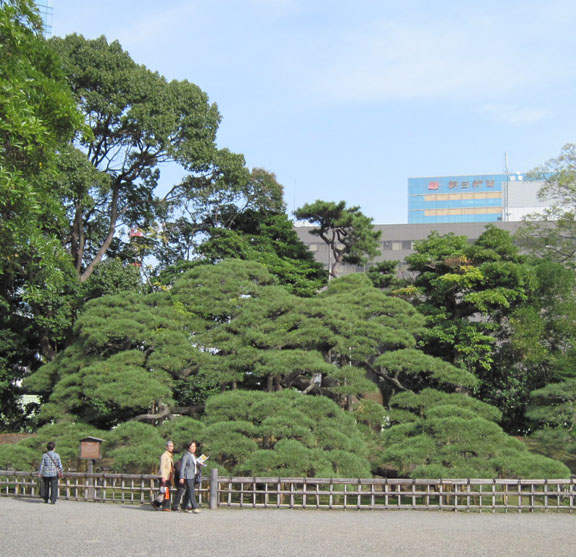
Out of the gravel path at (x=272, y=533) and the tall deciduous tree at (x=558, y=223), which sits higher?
the tall deciduous tree at (x=558, y=223)

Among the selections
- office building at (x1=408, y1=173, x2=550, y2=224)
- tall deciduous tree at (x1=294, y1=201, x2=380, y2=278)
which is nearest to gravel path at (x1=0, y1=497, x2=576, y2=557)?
tall deciduous tree at (x1=294, y1=201, x2=380, y2=278)

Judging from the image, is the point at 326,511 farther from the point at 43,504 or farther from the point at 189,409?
the point at 189,409

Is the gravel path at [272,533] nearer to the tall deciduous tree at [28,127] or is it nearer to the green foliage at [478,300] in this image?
the tall deciduous tree at [28,127]

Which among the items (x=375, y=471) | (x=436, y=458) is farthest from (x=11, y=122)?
(x=375, y=471)

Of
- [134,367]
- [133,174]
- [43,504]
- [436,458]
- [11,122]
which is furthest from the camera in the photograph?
[133,174]

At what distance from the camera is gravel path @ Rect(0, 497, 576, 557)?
698cm

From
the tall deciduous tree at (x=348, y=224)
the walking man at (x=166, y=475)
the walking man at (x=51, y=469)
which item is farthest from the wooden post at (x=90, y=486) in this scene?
the tall deciduous tree at (x=348, y=224)

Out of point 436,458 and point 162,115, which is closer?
point 436,458

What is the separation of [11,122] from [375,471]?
1056 centimetres

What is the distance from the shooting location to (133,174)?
72.7 ft

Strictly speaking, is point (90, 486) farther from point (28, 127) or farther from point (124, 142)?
point (124, 142)

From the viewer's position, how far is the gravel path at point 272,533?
6980 millimetres

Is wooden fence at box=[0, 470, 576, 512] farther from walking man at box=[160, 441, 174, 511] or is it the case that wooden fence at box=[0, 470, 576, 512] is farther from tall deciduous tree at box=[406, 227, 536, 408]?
tall deciduous tree at box=[406, 227, 536, 408]

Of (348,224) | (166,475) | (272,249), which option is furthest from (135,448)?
(348,224)
